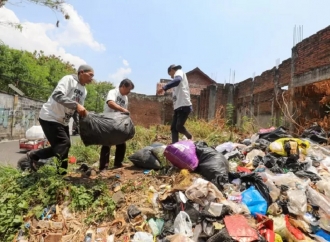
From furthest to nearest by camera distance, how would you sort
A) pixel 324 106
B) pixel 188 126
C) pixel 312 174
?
pixel 188 126 < pixel 324 106 < pixel 312 174

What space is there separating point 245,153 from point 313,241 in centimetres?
225

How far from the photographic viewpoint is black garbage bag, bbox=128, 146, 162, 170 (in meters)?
3.73

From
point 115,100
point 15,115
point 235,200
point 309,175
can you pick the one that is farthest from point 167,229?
point 15,115

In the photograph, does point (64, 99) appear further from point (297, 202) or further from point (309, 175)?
point (309, 175)

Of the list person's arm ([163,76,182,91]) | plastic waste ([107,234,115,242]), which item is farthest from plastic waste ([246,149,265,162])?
plastic waste ([107,234,115,242])

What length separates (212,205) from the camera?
2354 mm

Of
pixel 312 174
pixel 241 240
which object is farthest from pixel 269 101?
pixel 241 240

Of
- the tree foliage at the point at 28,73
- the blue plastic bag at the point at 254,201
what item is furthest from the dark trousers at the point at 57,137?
the tree foliage at the point at 28,73

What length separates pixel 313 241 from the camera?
2.28 metres

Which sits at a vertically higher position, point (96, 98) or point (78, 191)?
point (96, 98)

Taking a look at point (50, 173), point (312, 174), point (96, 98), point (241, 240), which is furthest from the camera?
point (96, 98)

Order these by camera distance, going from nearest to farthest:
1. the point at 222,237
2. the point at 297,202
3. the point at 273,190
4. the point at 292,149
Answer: the point at 222,237, the point at 297,202, the point at 273,190, the point at 292,149

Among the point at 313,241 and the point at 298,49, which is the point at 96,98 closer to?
the point at 298,49

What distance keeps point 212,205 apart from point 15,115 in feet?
55.8
